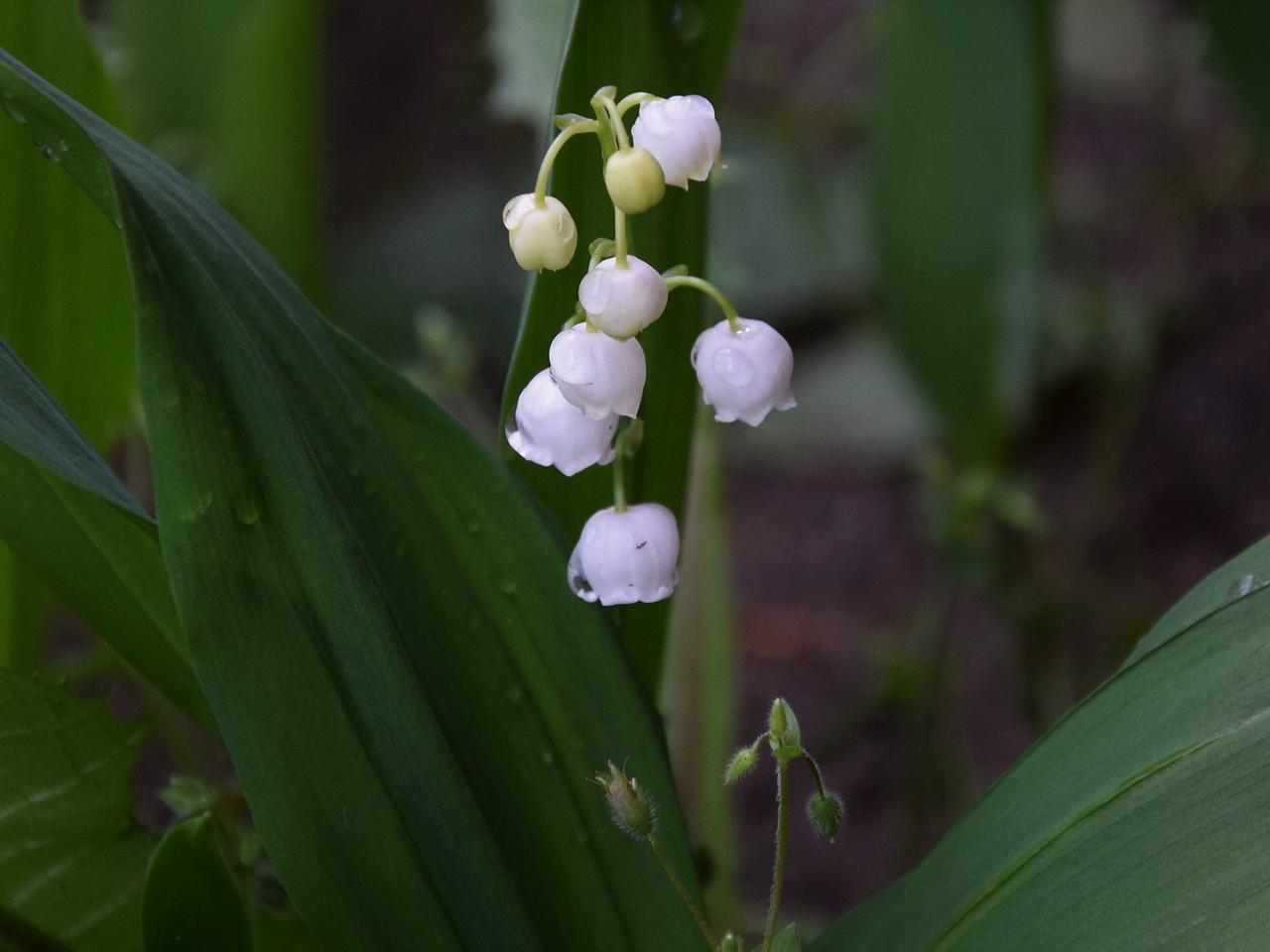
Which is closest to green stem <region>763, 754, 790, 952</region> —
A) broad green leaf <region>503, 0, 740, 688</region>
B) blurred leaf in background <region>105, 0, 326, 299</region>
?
broad green leaf <region>503, 0, 740, 688</region>

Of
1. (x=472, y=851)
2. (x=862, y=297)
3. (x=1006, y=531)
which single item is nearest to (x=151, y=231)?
(x=472, y=851)

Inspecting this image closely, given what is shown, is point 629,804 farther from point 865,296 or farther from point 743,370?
point 865,296

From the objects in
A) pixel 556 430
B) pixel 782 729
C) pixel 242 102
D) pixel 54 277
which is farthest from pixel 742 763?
pixel 242 102

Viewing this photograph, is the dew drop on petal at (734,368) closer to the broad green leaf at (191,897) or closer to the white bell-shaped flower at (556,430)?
the white bell-shaped flower at (556,430)

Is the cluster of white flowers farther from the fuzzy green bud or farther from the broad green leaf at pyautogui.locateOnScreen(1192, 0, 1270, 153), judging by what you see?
the broad green leaf at pyautogui.locateOnScreen(1192, 0, 1270, 153)

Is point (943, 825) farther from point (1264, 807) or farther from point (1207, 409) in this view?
point (1207, 409)

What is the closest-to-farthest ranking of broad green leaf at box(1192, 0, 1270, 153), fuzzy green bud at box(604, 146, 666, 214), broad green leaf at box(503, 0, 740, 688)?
1. fuzzy green bud at box(604, 146, 666, 214)
2. broad green leaf at box(503, 0, 740, 688)
3. broad green leaf at box(1192, 0, 1270, 153)

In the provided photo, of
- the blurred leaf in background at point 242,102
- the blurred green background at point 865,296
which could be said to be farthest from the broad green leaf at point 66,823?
the blurred leaf in background at point 242,102
